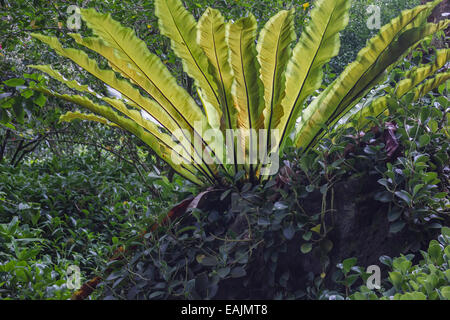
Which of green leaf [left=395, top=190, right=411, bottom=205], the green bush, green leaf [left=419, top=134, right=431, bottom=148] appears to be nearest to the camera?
the green bush

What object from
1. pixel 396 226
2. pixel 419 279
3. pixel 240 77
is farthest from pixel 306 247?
pixel 240 77

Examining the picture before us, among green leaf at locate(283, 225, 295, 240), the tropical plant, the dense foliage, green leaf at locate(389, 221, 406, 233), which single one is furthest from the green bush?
the tropical plant

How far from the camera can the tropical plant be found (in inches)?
59.7

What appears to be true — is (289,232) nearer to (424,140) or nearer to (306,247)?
(306,247)

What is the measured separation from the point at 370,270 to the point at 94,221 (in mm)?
2369

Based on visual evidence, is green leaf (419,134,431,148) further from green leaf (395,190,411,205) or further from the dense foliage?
green leaf (395,190,411,205)

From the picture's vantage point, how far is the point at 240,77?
62.7 inches

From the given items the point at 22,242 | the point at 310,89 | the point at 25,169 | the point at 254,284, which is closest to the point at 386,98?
the point at 310,89

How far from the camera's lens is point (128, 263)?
163cm

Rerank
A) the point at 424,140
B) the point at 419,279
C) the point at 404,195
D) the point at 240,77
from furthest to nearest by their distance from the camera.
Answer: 1. the point at 240,77
2. the point at 424,140
3. the point at 404,195
4. the point at 419,279

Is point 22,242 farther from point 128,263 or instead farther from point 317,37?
point 317,37

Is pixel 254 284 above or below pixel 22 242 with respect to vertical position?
below

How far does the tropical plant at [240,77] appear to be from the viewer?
1.52m

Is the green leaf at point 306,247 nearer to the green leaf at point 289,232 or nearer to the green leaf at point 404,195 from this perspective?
the green leaf at point 289,232
